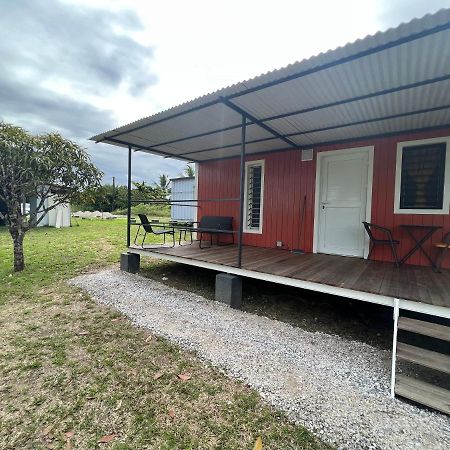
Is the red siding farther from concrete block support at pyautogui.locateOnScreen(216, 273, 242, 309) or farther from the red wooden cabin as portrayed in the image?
concrete block support at pyautogui.locateOnScreen(216, 273, 242, 309)

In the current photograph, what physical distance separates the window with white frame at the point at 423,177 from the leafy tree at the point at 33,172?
6400 millimetres

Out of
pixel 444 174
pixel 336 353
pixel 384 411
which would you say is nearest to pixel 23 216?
pixel 336 353

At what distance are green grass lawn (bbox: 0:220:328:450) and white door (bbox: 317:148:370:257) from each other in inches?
149

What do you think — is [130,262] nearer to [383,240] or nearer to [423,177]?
[383,240]

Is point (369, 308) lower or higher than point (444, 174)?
lower

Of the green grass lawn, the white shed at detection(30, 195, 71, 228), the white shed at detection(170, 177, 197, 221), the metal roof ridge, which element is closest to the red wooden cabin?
the metal roof ridge

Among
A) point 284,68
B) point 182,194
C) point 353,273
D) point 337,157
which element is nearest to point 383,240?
point 353,273

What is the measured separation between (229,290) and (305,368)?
1611 millimetres

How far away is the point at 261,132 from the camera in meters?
4.73

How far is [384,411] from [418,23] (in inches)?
110

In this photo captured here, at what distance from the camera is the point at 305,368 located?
2.19 m

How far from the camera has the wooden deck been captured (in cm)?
264

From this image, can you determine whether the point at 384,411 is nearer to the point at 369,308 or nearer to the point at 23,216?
the point at 369,308

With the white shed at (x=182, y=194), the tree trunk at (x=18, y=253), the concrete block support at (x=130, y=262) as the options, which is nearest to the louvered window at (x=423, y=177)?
the concrete block support at (x=130, y=262)
